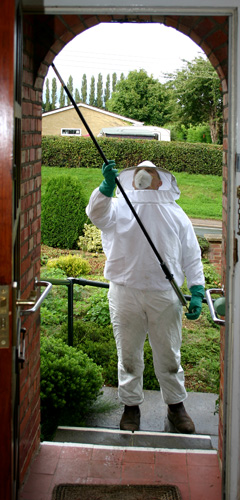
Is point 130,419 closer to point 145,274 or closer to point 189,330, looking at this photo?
point 145,274

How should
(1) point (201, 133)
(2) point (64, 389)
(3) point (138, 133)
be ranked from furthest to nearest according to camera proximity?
1. (1) point (201, 133)
2. (3) point (138, 133)
3. (2) point (64, 389)

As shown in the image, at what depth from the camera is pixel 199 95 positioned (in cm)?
2727

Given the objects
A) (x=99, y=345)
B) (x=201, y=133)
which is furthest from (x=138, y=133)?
(x=99, y=345)

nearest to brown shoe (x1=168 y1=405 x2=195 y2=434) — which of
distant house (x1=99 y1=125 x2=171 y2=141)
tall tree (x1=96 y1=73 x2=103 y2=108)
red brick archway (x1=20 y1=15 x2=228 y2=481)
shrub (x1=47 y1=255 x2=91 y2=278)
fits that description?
red brick archway (x1=20 y1=15 x2=228 y2=481)

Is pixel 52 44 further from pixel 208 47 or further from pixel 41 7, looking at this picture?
pixel 208 47

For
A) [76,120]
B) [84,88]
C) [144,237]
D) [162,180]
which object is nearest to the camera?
[144,237]

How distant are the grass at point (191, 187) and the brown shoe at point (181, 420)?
512 inches

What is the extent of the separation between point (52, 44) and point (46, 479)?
2043 mm

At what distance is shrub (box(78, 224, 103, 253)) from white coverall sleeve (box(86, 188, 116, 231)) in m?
7.04

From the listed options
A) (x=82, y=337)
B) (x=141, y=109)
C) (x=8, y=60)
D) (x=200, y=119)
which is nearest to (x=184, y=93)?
(x=200, y=119)

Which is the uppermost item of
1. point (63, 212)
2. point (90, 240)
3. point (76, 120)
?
point (76, 120)

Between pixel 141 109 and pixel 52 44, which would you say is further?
pixel 141 109

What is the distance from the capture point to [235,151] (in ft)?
6.62

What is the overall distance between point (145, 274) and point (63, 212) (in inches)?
290
